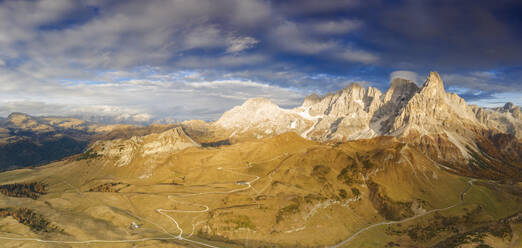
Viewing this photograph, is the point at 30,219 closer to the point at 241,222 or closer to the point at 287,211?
the point at 241,222

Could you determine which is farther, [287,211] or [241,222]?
[287,211]

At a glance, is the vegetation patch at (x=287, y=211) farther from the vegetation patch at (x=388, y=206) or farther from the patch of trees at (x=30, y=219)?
the patch of trees at (x=30, y=219)

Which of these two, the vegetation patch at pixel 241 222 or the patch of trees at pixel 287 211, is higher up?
the patch of trees at pixel 287 211

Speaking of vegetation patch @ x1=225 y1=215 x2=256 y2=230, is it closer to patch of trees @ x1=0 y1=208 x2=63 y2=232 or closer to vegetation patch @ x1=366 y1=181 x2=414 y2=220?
vegetation patch @ x1=366 y1=181 x2=414 y2=220

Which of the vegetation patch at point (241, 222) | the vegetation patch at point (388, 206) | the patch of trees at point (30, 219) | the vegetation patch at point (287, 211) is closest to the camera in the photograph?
the patch of trees at point (30, 219)

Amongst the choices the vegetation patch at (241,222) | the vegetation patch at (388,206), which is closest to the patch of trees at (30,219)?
the vegetation patch at (241,222)

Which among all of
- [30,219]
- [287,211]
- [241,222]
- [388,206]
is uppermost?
[30,219]

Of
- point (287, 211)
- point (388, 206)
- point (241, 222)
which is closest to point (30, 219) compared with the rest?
point (241, 222)

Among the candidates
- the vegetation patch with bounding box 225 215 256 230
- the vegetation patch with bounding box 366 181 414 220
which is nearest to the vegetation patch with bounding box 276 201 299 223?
the vegetation patch with bounding box 225 215 256 230

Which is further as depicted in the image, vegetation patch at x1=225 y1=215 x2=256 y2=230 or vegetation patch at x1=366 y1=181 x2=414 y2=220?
vegetation patch at x1=366 y1=181 x2=414 y2=220

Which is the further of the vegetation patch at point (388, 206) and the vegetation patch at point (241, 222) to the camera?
the vegetation patch at point (388, 206)
